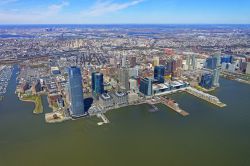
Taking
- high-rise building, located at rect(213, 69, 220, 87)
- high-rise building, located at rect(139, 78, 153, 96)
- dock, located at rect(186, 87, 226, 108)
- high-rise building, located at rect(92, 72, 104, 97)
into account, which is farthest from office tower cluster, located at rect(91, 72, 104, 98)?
high-rise building, located at rect(213, 69, 220, 87)

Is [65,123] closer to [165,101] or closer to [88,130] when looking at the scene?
[88,130]

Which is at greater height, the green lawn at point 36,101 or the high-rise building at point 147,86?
the high-rise building at point 147,86

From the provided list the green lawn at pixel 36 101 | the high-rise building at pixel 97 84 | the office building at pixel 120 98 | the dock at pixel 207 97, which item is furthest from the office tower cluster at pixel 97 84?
the dock at pixel 207 97

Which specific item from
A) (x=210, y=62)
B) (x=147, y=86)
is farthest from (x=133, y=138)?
(x=210, y=62)

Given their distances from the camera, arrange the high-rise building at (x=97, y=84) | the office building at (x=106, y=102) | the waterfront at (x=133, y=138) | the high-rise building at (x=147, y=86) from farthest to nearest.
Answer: the high-rise building at (x=147, y=86) → the high-rise building at (x=97, y=84) → the office building at (x=106, y=102) → the waterfront at (x=133, y=138)

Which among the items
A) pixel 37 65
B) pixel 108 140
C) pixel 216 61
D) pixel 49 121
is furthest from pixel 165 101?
pixel 37 65

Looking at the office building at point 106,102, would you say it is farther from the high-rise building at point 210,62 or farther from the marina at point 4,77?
the high-rise building at point 210,62
